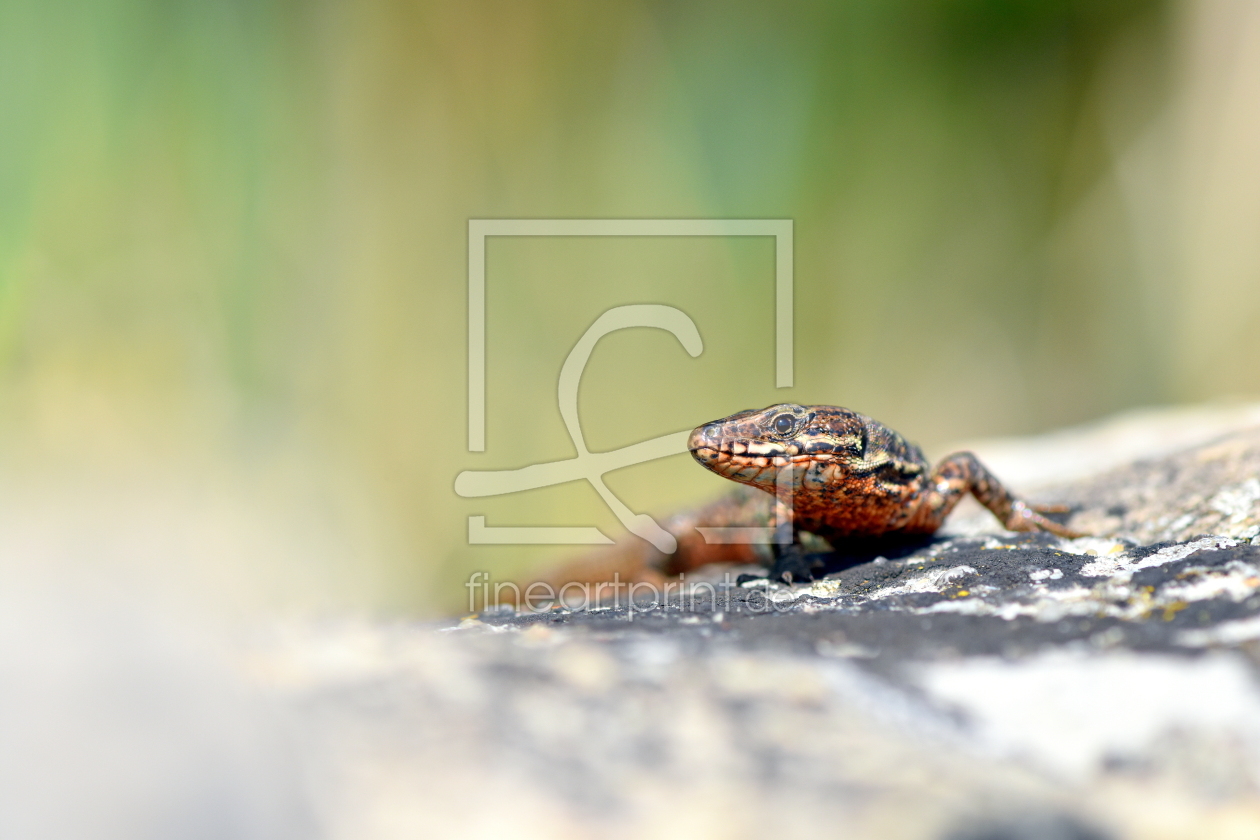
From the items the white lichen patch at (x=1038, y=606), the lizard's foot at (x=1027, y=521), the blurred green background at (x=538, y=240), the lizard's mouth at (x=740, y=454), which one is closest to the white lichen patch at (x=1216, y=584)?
the white lichen patch at (x=1038, y=606)

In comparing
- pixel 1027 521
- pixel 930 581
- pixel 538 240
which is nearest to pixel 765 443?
pixel 930 581

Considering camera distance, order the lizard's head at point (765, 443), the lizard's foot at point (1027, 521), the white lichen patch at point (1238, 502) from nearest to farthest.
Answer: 1. the white lichen patch at point (1238, 502)
2. the lizard's head at point (765, 443)
3. the lizard's foot at point (1027, 521)

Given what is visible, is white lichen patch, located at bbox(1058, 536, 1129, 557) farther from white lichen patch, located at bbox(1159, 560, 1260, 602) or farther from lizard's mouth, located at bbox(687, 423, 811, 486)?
lizard's mouth, located at bbox(687, 423, 811, 486)

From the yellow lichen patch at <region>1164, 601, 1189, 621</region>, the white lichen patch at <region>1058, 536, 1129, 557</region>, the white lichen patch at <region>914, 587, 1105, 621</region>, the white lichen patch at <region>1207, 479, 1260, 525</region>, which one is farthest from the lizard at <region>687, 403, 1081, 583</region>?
the yellow lichen patch at <region>1164, 601, 1189, 621</region>

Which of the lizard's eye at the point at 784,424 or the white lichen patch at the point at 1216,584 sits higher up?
the lizard's eye at the point at 784,424

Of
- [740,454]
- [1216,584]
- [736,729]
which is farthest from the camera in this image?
[740,454]

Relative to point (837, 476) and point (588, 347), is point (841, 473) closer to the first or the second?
point (837, 476)

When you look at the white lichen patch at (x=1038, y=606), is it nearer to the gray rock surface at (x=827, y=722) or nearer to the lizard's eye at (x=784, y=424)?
the gray rock surface at (x=827, y=722)

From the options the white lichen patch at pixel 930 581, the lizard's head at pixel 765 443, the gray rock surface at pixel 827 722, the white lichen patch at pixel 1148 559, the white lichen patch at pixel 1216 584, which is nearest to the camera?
the gray rock surface at pixel 827 722

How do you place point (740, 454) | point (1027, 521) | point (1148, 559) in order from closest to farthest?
point (1148, 559), point (740, 454), point (1027, 521)

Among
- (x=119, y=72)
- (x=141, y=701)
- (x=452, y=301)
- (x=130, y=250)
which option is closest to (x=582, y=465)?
(x=452, y=301)
